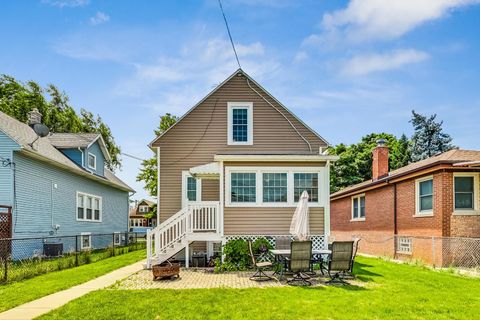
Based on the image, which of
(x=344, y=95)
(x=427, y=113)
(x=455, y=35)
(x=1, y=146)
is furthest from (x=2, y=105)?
(x=427, y=113)

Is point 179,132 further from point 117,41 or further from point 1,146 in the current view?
point 1,146

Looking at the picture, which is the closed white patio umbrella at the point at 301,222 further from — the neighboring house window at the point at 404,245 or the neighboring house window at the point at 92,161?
the neighboring house window at the point at 92,161

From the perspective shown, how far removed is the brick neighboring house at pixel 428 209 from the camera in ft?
40.8

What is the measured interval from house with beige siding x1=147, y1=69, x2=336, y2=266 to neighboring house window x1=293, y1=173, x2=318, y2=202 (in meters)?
0.03

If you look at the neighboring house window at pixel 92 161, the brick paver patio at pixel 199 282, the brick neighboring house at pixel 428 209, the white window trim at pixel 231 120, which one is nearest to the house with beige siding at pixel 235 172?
the white window trim at pixel 231 120

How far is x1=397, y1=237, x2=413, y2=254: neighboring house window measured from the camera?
48.8 ft

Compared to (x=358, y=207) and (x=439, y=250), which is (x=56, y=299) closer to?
(x=439, y=250)

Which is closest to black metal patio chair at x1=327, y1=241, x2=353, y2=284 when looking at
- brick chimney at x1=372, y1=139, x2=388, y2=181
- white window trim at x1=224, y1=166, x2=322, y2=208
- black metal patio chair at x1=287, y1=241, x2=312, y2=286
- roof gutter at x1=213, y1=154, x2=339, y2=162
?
black metal patio chair at x1=287, y1=241, x2=312, y2=286

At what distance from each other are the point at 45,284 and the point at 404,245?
510 inches

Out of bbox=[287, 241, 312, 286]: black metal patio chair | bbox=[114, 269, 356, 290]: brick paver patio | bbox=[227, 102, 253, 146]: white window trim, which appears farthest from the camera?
bbox=[227, 102, 253, 146]: white window trim

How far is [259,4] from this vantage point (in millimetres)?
11703

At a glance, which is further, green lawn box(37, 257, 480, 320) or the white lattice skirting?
the white lattice skirting

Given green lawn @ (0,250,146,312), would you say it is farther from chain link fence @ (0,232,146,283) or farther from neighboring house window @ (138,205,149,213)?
neighboring house window @ (138,205,149,213)

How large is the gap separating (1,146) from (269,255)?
10749 mm
